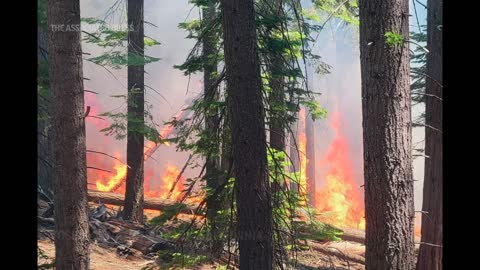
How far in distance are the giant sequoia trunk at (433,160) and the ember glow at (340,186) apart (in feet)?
71.1

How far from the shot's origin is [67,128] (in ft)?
22.2

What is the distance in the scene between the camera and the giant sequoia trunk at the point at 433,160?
31.0ft

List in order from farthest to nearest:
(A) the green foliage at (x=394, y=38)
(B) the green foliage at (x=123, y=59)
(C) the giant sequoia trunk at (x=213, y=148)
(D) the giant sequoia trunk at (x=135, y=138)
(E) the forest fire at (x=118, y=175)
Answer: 1. (E) the forest fire at (x=118, y=175)
2. (D) the giant sequoia trunk at (x=135, y=138)
3. (B) the green foliage at (x=123, y=59)
4. (C) the giant sequoia trunk at (x=213, y=148)
5. (A) the green foliage at (x=394, y=38)

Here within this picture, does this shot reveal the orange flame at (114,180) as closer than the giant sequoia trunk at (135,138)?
No

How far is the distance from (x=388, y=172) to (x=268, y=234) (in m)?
1.80

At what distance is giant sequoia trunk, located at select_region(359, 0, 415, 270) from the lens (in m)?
5.34

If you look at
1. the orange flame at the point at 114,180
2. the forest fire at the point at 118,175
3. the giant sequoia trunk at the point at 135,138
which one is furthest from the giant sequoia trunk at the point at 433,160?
the orange flame at the point at 114,180

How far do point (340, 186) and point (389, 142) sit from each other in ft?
100

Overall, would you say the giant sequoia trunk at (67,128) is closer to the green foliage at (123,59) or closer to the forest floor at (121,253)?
the forest floor at (121,253)

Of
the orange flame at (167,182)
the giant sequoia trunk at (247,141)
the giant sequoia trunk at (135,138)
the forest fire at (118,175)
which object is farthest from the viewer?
the orange flame at (167,182)

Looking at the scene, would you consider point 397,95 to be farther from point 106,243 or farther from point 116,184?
point 116,184

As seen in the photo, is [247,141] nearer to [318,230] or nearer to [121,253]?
[318,230]

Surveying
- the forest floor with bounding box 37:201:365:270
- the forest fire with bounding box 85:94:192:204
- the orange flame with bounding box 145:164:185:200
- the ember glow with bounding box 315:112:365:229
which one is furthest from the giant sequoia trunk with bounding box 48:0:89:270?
the ember glow with bounding box 315:112:365:229
